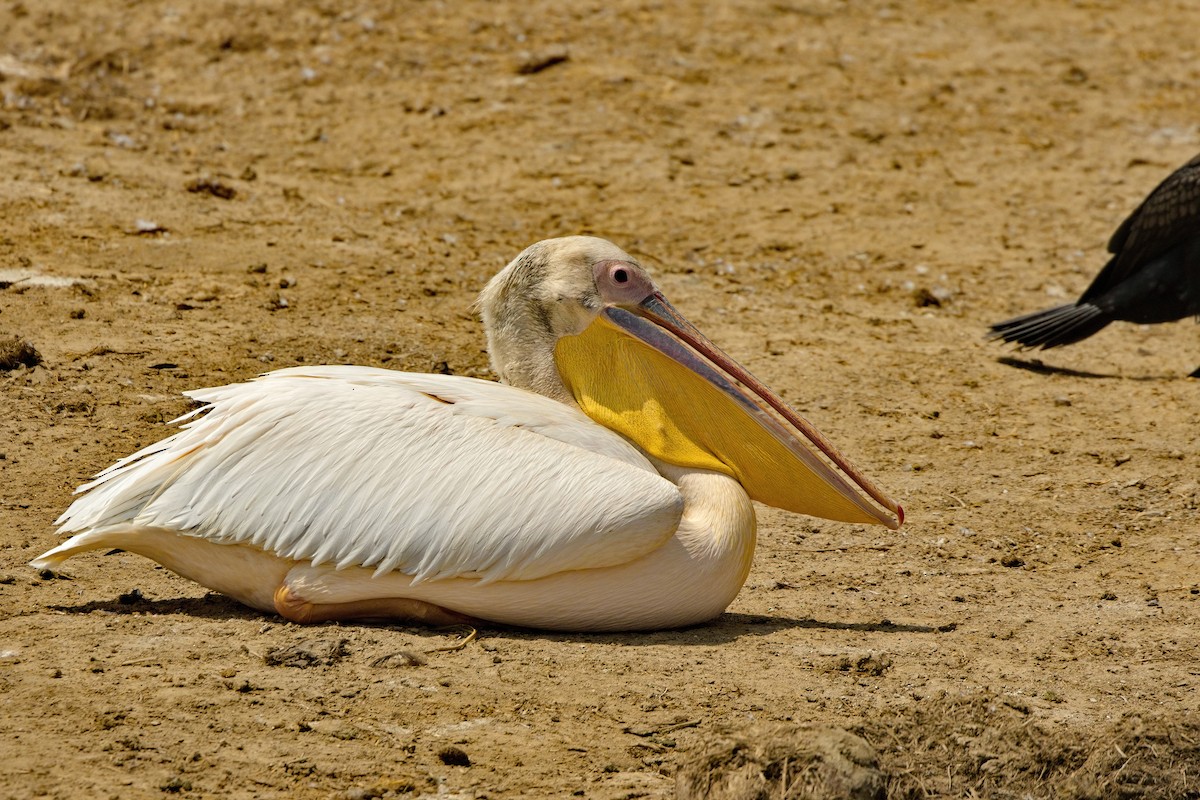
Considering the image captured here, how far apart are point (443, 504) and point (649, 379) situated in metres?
0.86

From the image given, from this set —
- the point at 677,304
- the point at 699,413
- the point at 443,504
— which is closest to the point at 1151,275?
the point at 677,304

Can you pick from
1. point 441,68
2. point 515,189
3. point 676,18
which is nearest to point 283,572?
point 515,189

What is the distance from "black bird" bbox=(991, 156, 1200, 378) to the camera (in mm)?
7715

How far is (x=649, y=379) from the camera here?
14.7ft

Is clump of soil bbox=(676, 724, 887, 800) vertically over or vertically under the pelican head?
under

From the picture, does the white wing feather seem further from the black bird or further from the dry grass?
the black bird

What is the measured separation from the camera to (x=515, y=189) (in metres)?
8.66

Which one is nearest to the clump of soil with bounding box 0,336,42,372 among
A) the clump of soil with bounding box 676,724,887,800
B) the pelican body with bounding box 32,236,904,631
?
the pelican body with bounding box 32,236,904,631

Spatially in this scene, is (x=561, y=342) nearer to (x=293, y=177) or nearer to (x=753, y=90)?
(x=293, y=177)

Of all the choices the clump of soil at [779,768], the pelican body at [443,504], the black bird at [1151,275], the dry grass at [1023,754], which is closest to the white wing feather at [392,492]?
the pelican body at [443,504]

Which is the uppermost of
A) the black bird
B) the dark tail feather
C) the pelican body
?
the pelican body

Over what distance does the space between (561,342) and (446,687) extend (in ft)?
4.14

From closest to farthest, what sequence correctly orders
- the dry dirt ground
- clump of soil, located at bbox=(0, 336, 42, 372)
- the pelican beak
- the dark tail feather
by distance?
the dry dirt ground < the pelican beak < clump of soil, located at bbox=(0, 336, 42, 372) < the dark tail feather

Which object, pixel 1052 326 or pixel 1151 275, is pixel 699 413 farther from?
pixel 1151 275
